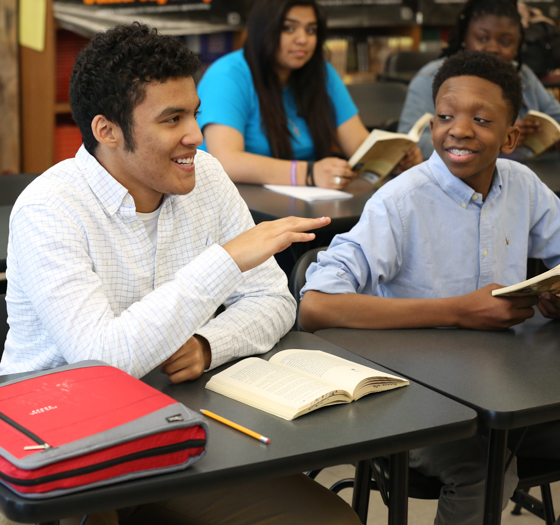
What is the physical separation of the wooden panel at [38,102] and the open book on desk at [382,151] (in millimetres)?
1880

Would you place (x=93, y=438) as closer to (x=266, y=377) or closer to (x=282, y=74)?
(x=266, y=377)

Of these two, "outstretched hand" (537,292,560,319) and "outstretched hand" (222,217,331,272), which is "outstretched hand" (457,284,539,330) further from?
"outstretched hand" (222,217,331,272)

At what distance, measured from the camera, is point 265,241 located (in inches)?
49.1

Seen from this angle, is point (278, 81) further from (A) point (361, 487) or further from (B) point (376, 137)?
(A) point (361, 487)

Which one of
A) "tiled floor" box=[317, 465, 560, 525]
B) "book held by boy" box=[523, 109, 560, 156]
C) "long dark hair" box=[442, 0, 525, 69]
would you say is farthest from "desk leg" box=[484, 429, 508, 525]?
"long dark hair" box=[442, 0, 525, 69]

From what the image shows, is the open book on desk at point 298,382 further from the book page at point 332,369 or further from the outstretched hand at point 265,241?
the outstretched hand at point 265,241

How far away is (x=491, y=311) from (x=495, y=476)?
0.35 meters

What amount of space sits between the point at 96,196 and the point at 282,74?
177 centimetres

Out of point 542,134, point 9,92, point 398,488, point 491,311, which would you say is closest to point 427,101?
point 542,134

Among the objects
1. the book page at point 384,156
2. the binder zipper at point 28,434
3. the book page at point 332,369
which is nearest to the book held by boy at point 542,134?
the book page at point 384,156

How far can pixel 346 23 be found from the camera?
5.03 m

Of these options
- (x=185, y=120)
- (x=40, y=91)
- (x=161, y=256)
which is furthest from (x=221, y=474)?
(x=40, y=91)

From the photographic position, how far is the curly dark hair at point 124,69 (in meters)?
1.30

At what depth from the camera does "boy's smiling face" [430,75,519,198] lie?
172cm
